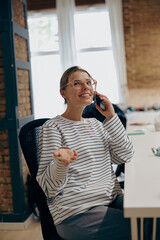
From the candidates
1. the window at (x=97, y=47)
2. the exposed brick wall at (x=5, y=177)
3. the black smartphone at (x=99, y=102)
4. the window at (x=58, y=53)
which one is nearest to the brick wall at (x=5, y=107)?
the exposed brick wall at (x=5, y=177)

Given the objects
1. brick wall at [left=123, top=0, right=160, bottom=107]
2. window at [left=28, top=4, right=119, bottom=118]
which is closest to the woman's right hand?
window at [left=28, top=4, right=119, bottom=118]

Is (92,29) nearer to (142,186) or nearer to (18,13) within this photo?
(18,13)

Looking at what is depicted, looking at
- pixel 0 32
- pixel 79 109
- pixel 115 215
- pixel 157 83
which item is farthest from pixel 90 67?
pixel 115 215

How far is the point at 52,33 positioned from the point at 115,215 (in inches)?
237

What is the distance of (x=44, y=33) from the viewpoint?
6.93 m

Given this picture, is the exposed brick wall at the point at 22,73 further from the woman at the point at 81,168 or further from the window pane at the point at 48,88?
the window pane at the point at 48,88

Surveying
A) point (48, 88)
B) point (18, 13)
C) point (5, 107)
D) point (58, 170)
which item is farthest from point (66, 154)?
point (48, 88)

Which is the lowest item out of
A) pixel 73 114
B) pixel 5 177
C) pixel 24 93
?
pixel 5 177

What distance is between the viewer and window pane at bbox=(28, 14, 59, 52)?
6.85 m

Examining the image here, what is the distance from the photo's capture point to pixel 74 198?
1.50 meters

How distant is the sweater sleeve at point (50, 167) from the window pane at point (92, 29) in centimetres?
541

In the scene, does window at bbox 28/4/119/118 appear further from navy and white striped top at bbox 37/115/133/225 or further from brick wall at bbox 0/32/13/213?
navy and white striped top at bbox 37/115/133/225

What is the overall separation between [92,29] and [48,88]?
5.27 ft

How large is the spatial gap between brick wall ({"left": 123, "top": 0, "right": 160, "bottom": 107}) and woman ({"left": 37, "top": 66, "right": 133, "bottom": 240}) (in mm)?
4894
